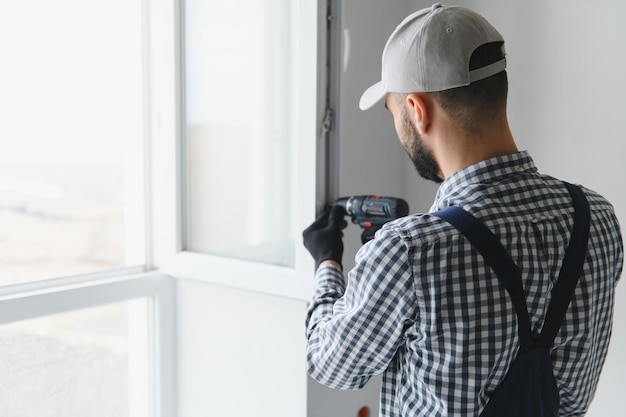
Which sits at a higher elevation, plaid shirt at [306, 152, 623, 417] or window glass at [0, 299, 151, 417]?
plaid shirt at [306, 152, 623, 417]

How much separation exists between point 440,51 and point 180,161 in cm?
113

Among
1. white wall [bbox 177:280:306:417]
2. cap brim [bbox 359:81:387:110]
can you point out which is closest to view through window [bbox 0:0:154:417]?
white wall [bbox 177:280:306:417]

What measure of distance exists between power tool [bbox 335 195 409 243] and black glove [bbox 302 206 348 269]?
0.03 m

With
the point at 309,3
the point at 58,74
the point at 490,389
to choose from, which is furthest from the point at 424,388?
the point at 58,74

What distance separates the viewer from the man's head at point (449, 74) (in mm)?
1049

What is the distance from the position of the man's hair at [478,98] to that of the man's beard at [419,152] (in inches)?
2.9

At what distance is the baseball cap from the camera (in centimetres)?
104

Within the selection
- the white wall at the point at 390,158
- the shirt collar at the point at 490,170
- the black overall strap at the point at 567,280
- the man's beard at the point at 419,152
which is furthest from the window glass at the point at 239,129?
the black overall strap at the point at 567,280

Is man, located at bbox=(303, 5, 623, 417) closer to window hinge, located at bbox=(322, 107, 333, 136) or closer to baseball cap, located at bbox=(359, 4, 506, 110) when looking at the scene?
baseball cap, located at bbox=(359, 4, 506, 110)

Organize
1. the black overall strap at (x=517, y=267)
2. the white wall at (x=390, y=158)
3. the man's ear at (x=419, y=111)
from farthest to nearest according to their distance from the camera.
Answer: the white wall at (x=390, y=158), the man's ear at (x=419, y=111), the black overall strap at (x=517, y=267)

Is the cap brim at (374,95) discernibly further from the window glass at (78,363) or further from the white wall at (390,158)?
the window glass at (78,363)

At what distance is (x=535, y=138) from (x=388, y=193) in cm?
46

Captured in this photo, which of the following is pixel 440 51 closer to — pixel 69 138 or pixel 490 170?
pixel 490 170

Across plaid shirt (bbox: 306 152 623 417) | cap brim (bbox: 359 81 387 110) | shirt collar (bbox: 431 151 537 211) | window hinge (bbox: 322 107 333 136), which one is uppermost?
cap brim (bbox: 359 81 387 110)
